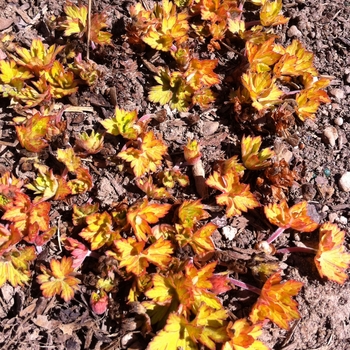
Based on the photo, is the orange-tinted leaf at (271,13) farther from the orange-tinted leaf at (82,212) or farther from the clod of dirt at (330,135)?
the orange-tinted leaf at (82,212)

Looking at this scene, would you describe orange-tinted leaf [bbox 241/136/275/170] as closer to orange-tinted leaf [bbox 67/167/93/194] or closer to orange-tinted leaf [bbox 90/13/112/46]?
orange-tinted leaf [bbox 67/167/93/194]

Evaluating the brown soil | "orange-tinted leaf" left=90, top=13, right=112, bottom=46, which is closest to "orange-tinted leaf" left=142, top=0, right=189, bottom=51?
the brown soil

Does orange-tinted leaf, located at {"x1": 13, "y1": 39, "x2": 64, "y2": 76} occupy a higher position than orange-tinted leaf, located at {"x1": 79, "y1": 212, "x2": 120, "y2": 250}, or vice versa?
orange-tinted leaf, located at {"x1": 13, "y1": 39, "x2": 64, "y2": 76}

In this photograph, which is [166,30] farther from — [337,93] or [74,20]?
[337,93]

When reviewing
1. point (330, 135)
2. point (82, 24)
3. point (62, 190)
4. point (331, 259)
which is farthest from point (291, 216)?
point (82, 24)

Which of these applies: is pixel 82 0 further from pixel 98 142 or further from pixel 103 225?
pixel 103 225

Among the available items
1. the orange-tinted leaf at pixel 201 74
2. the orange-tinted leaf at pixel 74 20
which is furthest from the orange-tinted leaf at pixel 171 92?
the orange-tinted leaf at pixel 74 20
